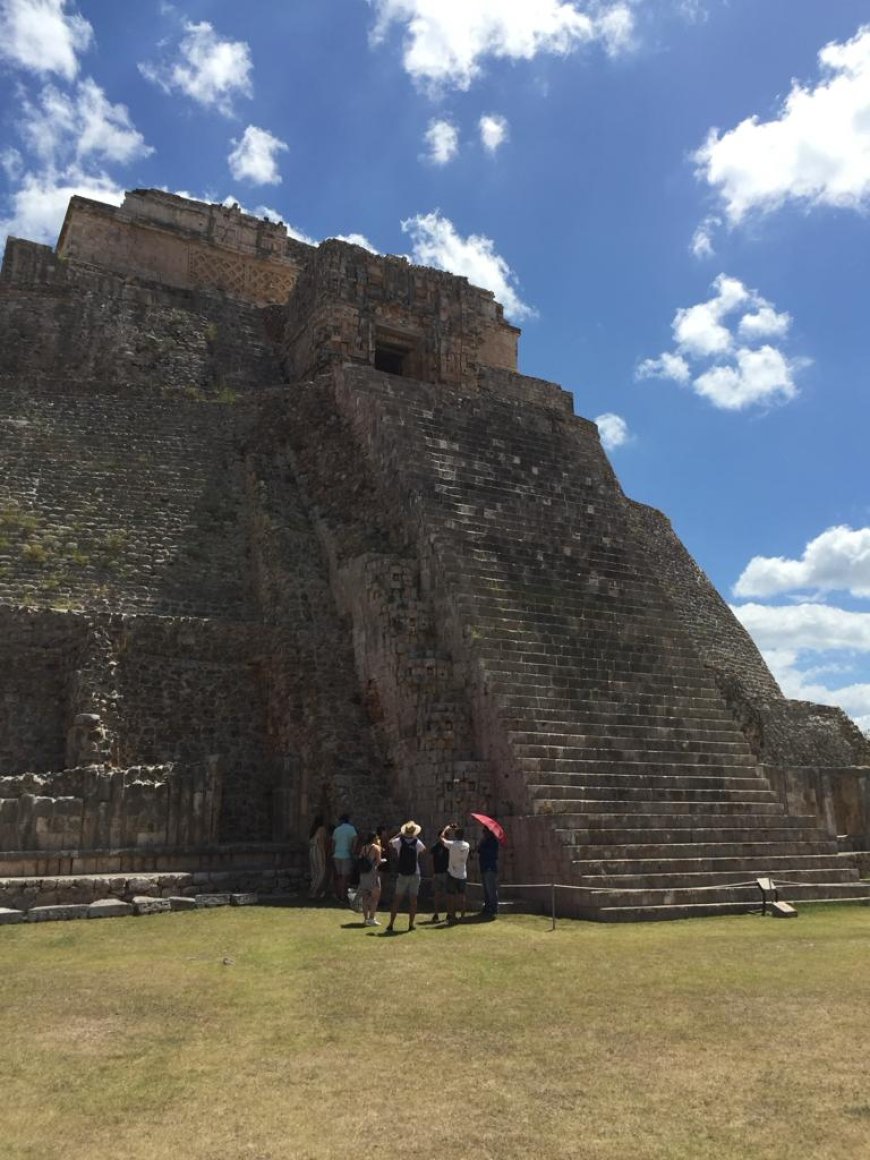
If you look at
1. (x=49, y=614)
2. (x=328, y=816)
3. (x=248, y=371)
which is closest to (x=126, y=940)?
(x=328, y=816)

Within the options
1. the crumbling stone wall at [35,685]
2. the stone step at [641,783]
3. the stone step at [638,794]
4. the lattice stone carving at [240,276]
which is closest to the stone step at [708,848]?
the stone step at [638,794]

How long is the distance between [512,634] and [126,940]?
21.4ft

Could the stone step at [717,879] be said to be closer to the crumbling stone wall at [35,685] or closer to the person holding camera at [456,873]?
the person holding camera at [456,873]

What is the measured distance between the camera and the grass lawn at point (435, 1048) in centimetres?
374

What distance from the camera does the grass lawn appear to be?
12.3ft

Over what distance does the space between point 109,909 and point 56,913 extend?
1.63 ft

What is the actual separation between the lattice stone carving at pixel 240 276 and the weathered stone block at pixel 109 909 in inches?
755

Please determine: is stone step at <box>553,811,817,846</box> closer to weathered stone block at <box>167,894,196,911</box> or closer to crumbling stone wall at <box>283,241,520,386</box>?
weathered stone block at <box>167,894,196,911</box>

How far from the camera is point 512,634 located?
1299 cm

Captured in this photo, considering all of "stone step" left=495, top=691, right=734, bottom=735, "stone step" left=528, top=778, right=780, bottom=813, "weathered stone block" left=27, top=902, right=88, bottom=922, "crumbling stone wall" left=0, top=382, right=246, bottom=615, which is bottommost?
"weathered stone block" left=27, top=902, right=88, bottom=922

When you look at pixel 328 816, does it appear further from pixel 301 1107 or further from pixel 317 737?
pixel 301 1107

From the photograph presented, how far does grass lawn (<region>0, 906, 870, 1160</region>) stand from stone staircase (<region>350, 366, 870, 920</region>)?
2.33 meters

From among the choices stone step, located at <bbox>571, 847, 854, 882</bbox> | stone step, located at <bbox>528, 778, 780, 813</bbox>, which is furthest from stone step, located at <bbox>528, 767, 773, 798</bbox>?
stone step, located at <bbox>571, 847, 854, 882</bbox>

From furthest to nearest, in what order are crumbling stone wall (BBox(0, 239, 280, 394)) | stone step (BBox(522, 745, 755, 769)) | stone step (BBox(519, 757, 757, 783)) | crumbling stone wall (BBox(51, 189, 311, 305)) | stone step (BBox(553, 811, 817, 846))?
crumbling stone wall (BBox(51, 189, 311, 305)) < crumbling stone wall (BBox(0, 239, 280, 394)) < stone step (BBox(522, 745, 755, 769)) < stone step (BBox(519, 757, 757, 783)) < stone step (BBox(553, 811, 817, 846))
